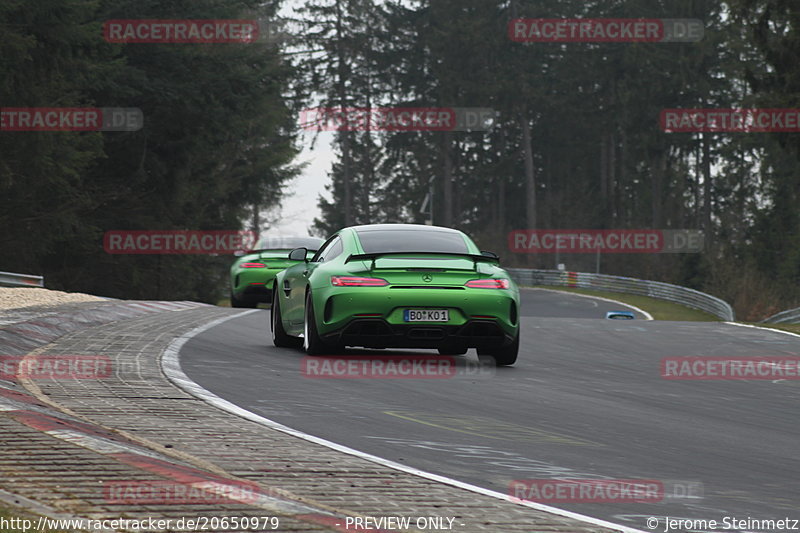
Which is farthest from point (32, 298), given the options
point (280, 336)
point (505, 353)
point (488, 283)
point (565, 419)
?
point (565, 419)

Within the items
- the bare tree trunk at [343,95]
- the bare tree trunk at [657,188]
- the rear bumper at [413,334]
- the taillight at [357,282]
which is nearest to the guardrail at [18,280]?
the taillight at [357,282]

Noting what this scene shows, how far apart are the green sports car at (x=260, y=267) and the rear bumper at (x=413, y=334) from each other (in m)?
11.4

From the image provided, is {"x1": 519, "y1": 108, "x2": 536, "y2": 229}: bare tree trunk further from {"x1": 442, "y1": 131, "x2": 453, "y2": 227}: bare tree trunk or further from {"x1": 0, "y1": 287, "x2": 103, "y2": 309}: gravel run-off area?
{"x1": 0, "y1": 287, "x2": 103, "y2": 309}: gravel run-off area

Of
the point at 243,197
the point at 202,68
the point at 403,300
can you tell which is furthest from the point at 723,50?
the point at 403,300

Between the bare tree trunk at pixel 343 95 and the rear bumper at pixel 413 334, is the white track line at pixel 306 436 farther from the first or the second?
the bare tree trunk at pixel 343 95

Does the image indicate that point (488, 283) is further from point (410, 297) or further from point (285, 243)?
point (285, 243)

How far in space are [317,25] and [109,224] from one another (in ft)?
142

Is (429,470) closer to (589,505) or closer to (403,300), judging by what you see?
(589,505)

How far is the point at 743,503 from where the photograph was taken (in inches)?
249

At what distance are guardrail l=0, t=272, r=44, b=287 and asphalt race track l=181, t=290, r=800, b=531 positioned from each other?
1117cm

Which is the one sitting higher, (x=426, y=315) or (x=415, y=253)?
(x=415, y=253)

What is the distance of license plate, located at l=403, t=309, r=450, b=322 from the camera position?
456 inches

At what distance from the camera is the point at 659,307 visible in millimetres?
49969

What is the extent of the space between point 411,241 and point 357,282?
0.99 metres
